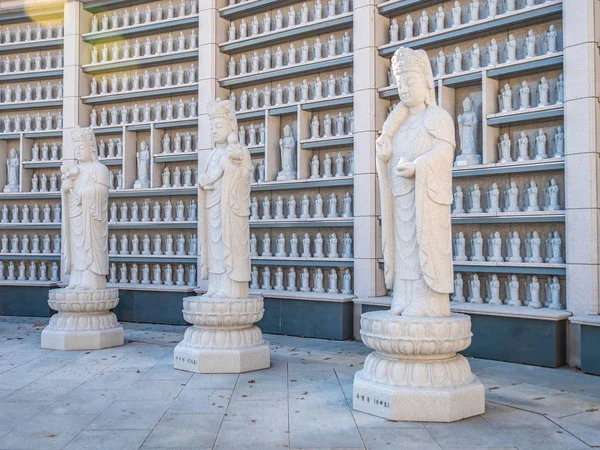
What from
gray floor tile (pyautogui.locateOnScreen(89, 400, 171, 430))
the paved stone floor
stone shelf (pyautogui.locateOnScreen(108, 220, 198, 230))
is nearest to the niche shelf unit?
stone shelf (pyautogui.locateOnScreen(108, 220, 198, 230))

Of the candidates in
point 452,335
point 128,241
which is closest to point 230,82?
point 128,241

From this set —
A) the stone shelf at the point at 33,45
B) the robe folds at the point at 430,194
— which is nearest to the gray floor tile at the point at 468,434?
the robe folds at the point at 430,194

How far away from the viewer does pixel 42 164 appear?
1401 centimetres

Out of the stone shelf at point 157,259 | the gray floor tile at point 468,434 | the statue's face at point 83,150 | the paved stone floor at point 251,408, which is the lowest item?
the paved stone floor at point 251,408

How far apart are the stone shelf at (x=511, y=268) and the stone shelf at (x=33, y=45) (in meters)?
10.0

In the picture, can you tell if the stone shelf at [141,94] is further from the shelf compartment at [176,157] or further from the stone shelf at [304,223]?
the stone shelf at [304,223]

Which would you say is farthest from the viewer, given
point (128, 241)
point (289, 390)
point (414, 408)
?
point (128, 241)

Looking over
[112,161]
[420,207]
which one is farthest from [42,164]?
[420,207]

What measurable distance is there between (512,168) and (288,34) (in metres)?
5.02

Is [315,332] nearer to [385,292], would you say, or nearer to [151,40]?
[385,292]

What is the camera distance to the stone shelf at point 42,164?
13.9 meters

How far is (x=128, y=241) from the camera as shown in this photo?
13656 mm

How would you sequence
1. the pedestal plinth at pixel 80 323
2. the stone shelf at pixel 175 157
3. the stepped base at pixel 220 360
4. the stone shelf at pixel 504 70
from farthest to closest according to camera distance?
the stone shelf at pixel 175 157 → the pedestal plinth at pixel 80 323 → the stone shelf at pixel 504 70 → the stepped base at pixel 220 360

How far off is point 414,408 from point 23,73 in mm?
12223
